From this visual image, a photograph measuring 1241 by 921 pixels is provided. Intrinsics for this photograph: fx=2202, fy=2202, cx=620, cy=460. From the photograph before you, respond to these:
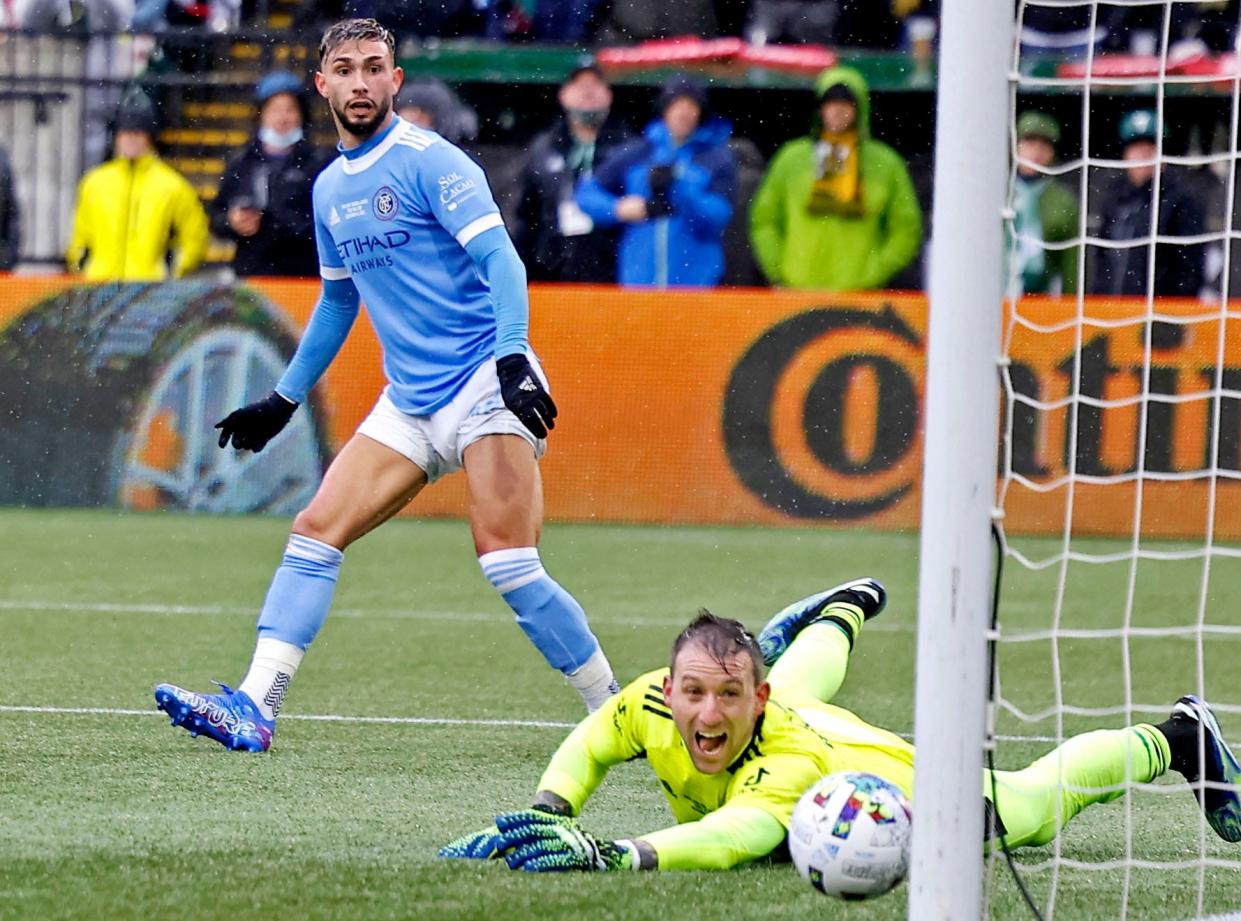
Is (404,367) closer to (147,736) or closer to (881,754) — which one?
(147,736)

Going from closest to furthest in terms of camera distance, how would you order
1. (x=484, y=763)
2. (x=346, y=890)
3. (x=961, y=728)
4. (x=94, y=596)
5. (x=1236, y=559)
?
(x=961, y=728) → (x=346, y=890) → (x=484, y=763) → (x=94, y=596) → (x=1236, y=559)

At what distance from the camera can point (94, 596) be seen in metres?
9.18

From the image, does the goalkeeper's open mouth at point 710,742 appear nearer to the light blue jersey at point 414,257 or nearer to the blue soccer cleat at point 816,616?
the blue soccer cleat at point 816,616

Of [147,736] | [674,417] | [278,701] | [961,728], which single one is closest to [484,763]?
[278,701]

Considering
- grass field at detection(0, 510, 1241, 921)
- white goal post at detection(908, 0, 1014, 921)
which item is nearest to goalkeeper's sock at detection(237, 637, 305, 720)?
grass field at detection(0, 510, 1241, 921)

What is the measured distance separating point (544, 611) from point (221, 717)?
2.91 ft

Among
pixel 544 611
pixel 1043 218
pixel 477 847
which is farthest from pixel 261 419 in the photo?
pixel 1043 218

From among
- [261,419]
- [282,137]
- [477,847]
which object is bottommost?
[477,847]

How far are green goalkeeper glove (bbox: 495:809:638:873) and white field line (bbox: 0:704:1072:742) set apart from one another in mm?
2145

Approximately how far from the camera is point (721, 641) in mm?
4289

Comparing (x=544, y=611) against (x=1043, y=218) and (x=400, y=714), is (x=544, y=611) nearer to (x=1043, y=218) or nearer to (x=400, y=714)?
(x=400, y=714)

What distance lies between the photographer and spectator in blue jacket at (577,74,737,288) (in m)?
12.5

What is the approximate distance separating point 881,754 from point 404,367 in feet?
6.42

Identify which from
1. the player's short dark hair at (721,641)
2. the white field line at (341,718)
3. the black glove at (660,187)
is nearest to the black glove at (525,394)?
the player's short dark hair at (721,641)
